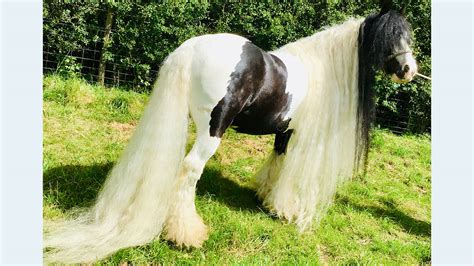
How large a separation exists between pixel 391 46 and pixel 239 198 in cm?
184

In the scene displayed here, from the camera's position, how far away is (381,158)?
540 cm

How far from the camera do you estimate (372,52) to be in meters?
3.00

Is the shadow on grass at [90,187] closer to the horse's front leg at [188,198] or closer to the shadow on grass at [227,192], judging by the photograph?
the shadow on grass at [227,192]

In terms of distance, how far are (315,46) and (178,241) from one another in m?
1.89

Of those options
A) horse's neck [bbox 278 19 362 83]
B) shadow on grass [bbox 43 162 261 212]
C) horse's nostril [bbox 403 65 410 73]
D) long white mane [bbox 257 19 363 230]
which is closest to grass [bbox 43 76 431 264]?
shadow on grass [bbox 43 162 261 212]

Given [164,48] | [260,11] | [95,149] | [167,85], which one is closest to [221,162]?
[95,149]

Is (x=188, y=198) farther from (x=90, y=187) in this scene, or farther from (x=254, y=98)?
(x=90, y=187)

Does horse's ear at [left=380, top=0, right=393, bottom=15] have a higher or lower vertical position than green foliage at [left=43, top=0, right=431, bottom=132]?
lower

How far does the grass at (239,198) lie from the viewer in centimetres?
281

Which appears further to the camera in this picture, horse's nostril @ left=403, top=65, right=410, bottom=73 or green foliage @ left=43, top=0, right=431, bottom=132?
green foliage @ left=43, top=0, right=431, bottom=132

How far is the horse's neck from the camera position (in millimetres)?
3115

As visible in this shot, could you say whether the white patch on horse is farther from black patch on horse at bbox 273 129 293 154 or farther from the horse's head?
Answer: the horse's head

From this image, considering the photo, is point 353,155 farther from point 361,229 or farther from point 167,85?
point 167,85

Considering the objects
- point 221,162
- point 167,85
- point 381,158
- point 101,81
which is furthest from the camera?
point 101,81
